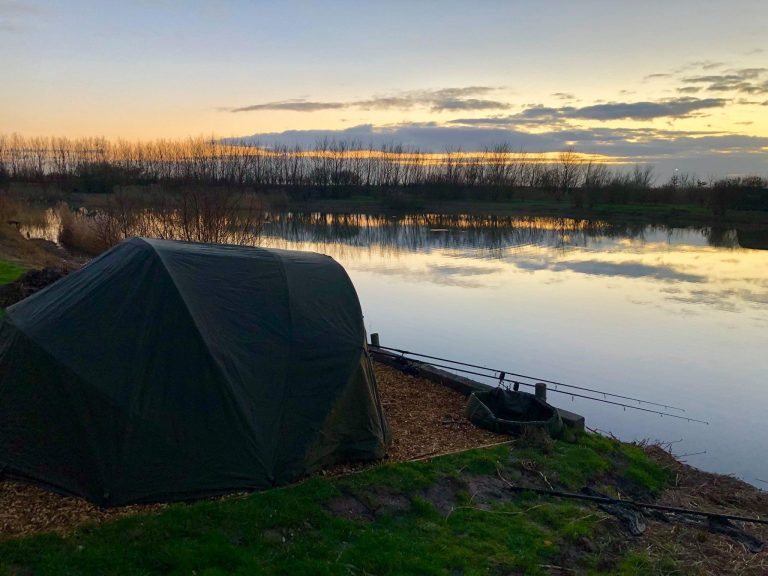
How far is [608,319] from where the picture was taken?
16.4m

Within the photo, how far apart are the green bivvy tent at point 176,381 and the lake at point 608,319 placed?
5514 mm

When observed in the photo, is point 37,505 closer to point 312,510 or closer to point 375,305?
point 312,510

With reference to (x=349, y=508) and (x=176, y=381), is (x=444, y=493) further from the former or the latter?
(x=176, y=381)

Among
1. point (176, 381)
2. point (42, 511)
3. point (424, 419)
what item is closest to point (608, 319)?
point (424, 419)

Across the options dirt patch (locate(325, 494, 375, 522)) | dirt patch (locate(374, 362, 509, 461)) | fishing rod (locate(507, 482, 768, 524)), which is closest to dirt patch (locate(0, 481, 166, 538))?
dirt patch (locate(325, 494, 375, 522))

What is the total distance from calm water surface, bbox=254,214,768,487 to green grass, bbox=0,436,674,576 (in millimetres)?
4126

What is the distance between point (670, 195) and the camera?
5341 centimetres

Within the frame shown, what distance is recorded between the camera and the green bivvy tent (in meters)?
5.07

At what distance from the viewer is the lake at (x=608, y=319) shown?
33.1 feet

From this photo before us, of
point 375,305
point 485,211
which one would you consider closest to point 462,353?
point 375,305

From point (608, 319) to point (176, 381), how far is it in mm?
13427

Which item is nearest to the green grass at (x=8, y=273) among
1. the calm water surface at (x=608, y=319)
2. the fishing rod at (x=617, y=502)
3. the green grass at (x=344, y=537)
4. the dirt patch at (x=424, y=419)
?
the calm water surface at (x=608, y=319)

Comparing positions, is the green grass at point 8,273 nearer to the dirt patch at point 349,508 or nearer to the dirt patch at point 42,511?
the dirt patch at point 42,511

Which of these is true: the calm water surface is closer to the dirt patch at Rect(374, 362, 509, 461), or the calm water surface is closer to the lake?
the lake
